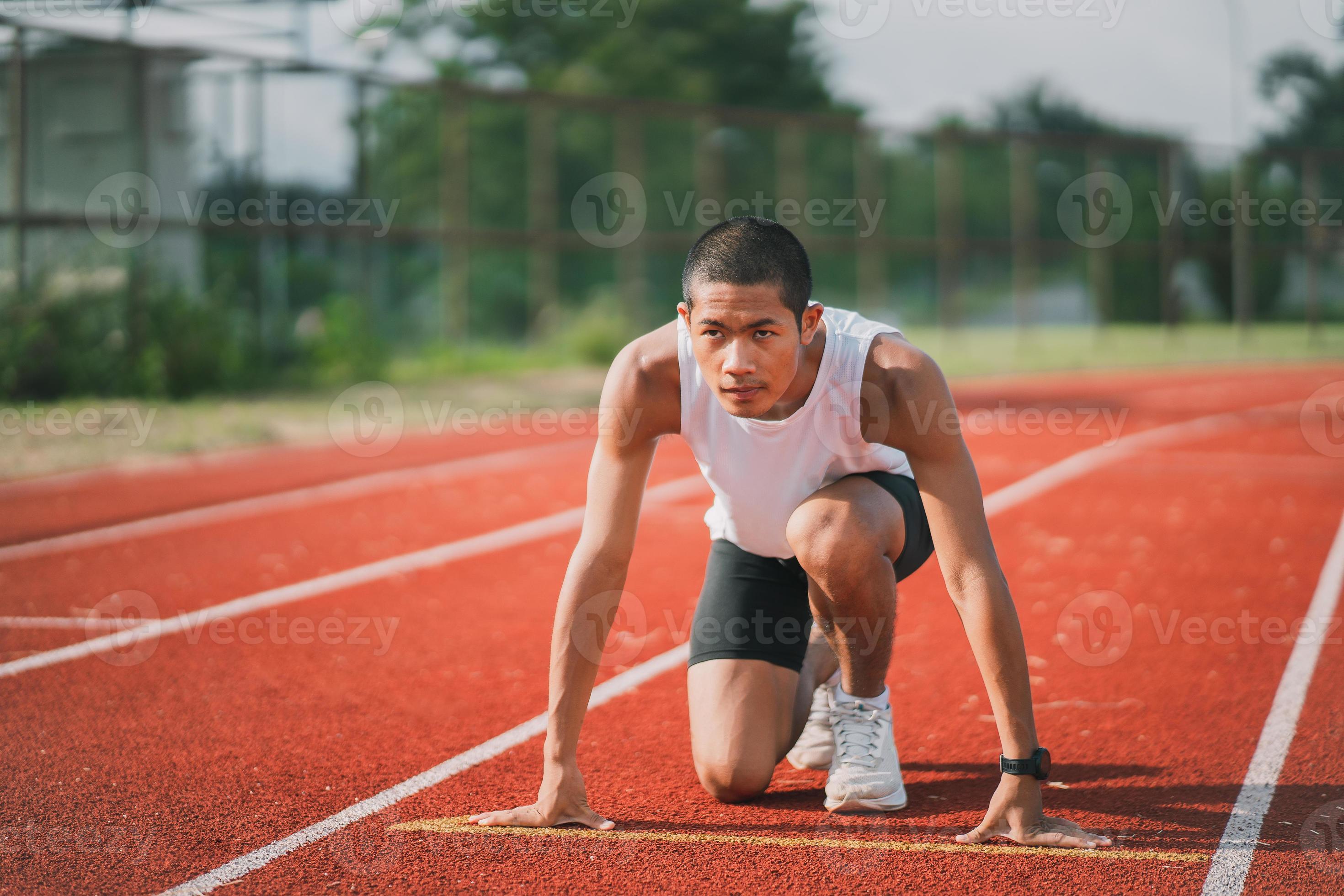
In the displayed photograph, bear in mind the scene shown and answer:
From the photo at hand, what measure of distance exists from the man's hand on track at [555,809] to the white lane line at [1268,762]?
1539mm

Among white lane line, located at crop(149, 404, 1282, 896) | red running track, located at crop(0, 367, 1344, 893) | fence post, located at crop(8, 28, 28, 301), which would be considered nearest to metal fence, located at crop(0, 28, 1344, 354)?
fence post, located at crop(8, 28, 28, 301)

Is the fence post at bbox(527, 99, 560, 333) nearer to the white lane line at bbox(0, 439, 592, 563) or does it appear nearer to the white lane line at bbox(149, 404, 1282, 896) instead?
the white lane line at bbox(0, 439, 592, 563)

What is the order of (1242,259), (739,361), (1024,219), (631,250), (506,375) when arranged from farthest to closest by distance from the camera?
1. (1024,219)
2. (1242,259)
3. (631,250)
4. (506,375)
5. (739,361)

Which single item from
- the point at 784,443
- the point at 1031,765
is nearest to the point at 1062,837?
the point at 1031,765

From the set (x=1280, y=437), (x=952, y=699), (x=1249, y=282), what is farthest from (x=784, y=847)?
(x=1249, y=282)

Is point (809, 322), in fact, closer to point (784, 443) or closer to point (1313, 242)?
point (784, 443)

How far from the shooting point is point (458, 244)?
755 inches

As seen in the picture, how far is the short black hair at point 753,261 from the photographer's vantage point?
10.6 ft

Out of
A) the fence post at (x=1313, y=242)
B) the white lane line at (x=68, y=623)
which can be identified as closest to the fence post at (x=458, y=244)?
the white lane line at (x=68, y=623)

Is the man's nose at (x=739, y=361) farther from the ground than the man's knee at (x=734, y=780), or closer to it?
farther from the ground

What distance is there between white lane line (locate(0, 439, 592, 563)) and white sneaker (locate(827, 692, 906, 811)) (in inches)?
222

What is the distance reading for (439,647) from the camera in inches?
224

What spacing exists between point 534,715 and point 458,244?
50.0 ft

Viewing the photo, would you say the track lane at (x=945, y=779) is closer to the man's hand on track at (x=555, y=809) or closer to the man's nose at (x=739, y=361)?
the man's hand on track at (x=555, y=809)
